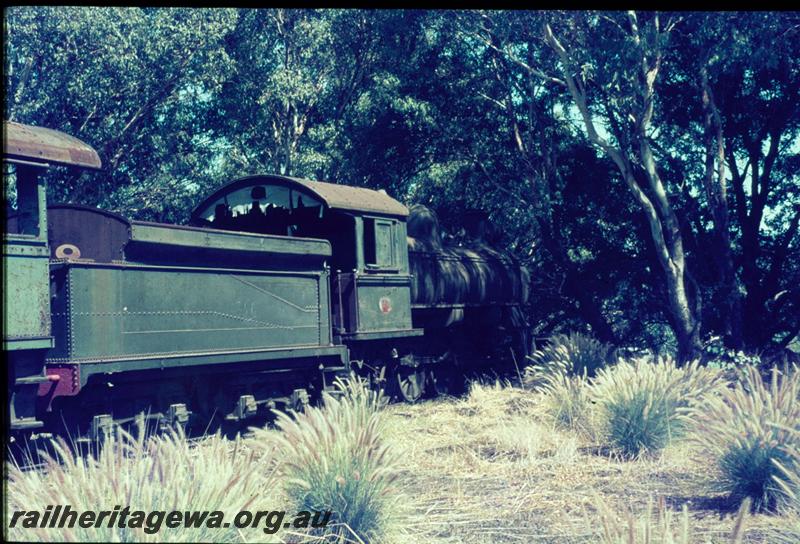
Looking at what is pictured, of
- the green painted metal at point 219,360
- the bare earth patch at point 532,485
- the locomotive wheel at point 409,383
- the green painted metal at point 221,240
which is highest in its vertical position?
the green painted metal at point 221,240

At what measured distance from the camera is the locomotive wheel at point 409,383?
536 inches

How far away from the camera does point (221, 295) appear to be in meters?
9.57

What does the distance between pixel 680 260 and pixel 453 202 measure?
26.7 feet

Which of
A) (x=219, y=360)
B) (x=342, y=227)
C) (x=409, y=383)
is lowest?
(x=409, y=383)

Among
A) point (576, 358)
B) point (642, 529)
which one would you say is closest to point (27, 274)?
point (642, 529)

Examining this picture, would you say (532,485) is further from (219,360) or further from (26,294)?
(26,294)

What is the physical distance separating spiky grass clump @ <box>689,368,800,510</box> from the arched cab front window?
668cm

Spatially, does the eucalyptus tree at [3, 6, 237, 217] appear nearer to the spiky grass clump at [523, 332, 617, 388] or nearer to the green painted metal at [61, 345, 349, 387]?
the green painted metal at [61, 345, 349, 387]

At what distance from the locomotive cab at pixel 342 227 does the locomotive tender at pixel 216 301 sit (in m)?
0.02

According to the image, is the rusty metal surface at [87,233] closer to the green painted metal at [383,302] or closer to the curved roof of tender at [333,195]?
the curved roof of tender at [333,195]

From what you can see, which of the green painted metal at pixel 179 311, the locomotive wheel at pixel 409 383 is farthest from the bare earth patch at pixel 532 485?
the locomotive wheel at pixel 409 383

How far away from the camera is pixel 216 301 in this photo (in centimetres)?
950

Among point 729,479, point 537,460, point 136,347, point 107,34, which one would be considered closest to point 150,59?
point 107,34

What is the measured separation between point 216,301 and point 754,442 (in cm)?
574
